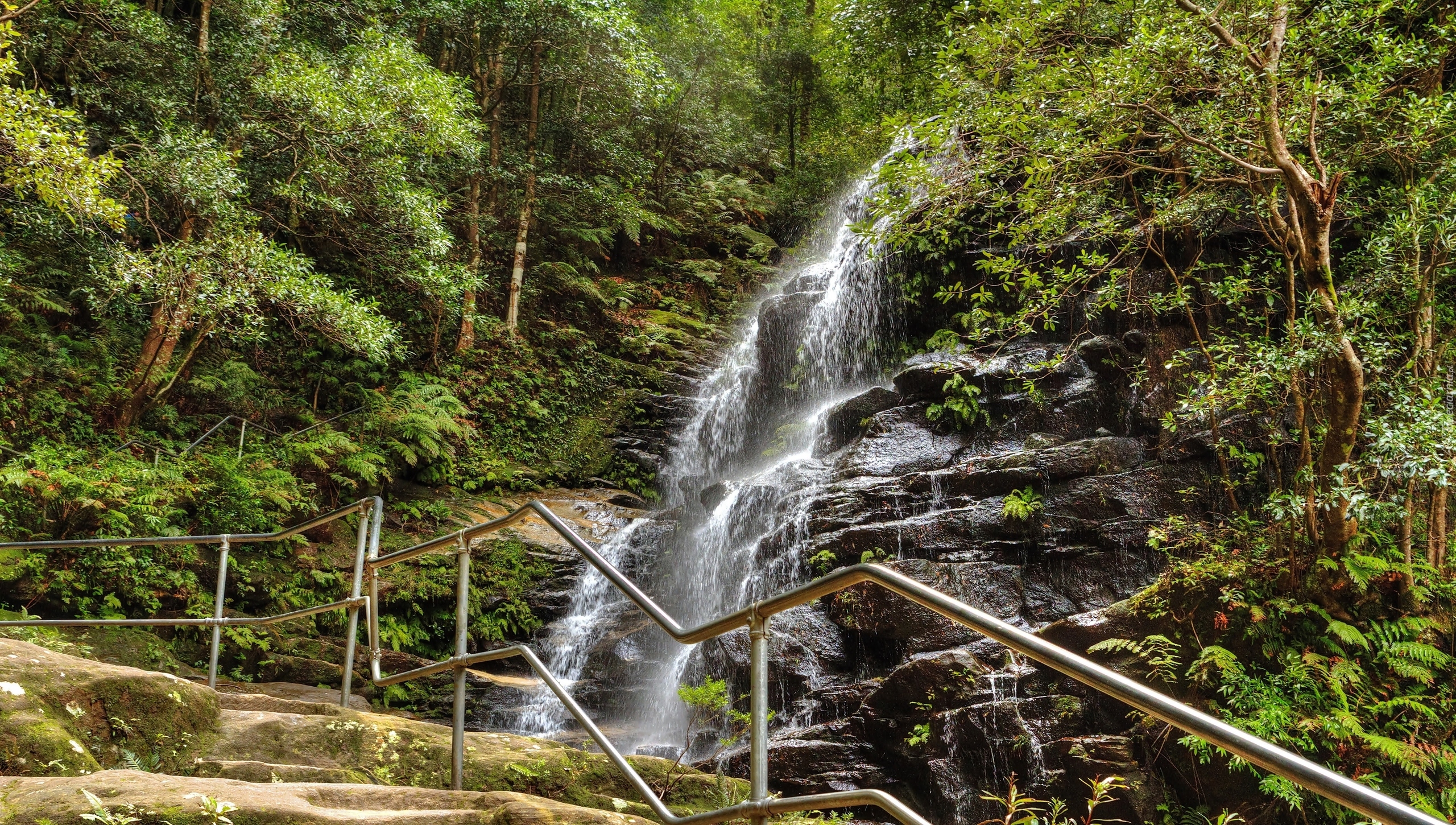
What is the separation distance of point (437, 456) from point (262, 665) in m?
4.76

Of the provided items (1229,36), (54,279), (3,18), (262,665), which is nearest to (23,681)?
(3,18)

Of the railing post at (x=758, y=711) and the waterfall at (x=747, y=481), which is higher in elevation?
the waterfall at (x=747, y=481)

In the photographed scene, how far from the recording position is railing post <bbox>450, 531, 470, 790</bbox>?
301 cm

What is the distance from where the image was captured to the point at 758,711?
6.39 feet

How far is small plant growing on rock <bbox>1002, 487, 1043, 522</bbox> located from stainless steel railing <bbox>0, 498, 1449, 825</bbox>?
20.8 ft

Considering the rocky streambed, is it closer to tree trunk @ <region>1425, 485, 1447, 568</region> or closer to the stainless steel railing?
tree trunk @ <region>1425, 485, 1447, 568</region>

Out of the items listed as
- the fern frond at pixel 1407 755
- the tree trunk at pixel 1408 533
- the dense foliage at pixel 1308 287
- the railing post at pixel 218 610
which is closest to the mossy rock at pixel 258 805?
the railing post at pixel 218 610

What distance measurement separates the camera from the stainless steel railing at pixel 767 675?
1.02 metres

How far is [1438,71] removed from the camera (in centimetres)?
693

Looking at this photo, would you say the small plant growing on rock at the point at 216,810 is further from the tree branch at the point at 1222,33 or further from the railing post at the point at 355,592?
the tree branch at the point at 1222,33

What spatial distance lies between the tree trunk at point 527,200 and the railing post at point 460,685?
1317 centimetres

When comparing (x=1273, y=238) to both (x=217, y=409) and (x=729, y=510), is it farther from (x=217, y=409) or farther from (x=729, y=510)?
(x=217, y=409)

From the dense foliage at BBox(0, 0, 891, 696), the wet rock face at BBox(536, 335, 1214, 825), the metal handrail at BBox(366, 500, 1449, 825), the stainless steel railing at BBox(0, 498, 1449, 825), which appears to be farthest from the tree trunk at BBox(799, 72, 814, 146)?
the metal handrail at BBox(366, 500, 1449, 825)

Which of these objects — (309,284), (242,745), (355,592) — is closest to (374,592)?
(355,592)
